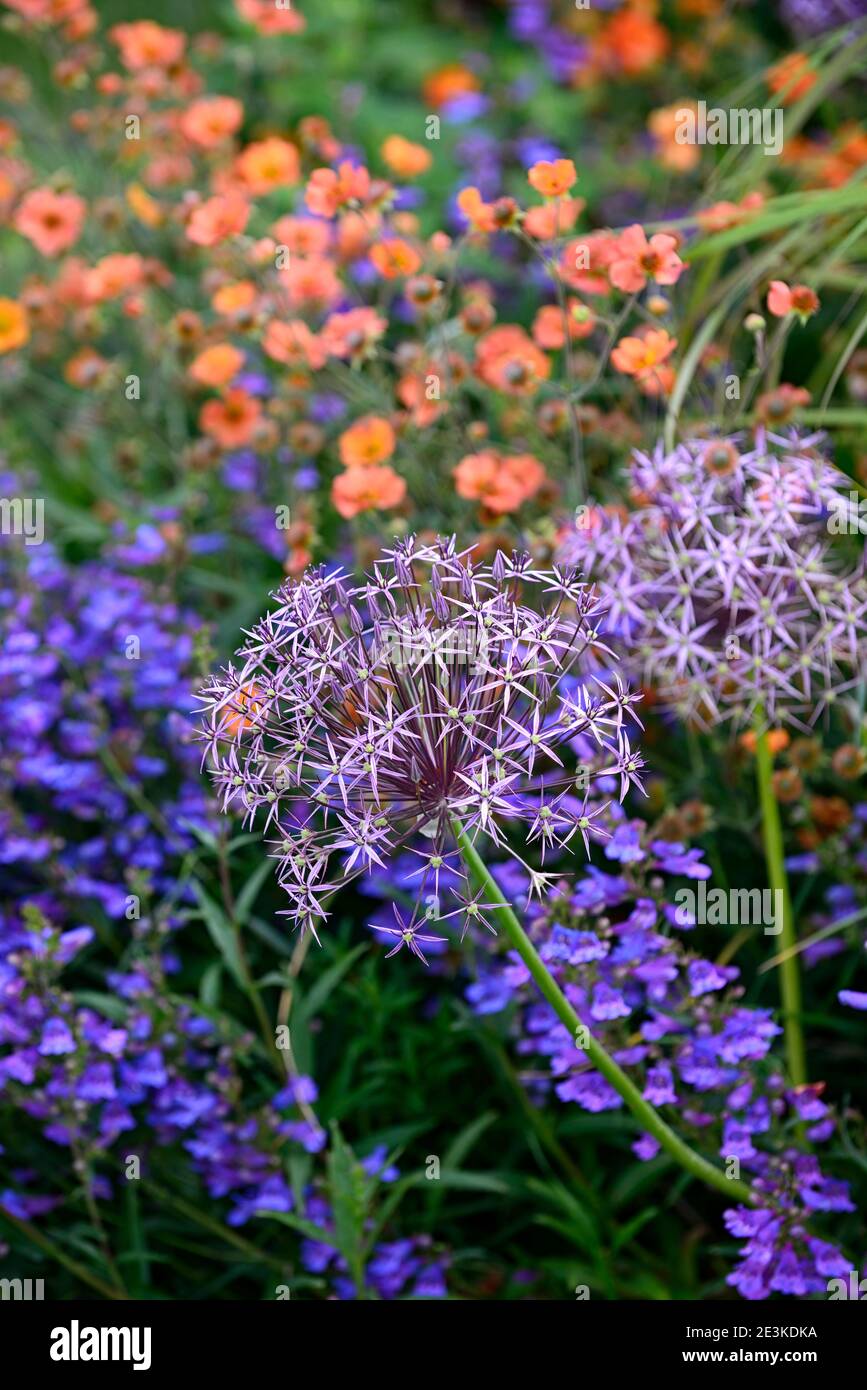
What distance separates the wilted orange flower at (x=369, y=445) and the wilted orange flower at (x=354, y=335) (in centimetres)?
13

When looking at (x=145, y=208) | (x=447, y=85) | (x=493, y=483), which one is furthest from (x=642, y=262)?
(x=447, y=85)

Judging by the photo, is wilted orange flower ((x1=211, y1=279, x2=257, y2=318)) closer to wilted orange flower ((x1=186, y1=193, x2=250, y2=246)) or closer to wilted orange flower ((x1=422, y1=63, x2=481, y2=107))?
wilted orange flower ((x1=186, y1=193, x2=250, y2=246))

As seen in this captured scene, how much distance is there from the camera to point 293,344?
252 centimetres

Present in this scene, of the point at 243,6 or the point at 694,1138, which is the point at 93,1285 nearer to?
the point at 694,1138

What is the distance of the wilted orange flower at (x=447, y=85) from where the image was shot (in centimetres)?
458

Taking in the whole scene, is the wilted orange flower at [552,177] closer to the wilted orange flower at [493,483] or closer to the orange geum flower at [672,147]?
the wilted orange flower at [493,483]

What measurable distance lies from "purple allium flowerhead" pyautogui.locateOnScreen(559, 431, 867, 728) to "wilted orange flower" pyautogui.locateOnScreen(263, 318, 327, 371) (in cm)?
59

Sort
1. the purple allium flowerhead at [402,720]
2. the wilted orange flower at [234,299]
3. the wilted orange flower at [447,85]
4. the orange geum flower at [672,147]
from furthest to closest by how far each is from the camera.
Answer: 1. the wilted orange flower at [447,85]
2. the orange geum flower at [672,147]
3. the wilted orange flower at [234,299]
4. the purple allium flowerhead at [402,720]

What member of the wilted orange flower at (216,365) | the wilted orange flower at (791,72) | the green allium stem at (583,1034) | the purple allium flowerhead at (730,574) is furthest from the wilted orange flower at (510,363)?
the green allium stem at (583,1034)

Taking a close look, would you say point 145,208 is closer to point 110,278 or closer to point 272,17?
point 110,278

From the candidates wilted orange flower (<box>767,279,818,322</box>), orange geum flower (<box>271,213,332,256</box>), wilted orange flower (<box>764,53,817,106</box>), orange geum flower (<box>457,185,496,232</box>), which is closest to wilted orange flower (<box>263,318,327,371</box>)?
orange geum flower (<box>271,213,332,256</box>)

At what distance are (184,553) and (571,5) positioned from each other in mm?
2949

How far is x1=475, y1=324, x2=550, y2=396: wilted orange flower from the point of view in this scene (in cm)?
226

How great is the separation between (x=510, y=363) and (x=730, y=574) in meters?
0.50
